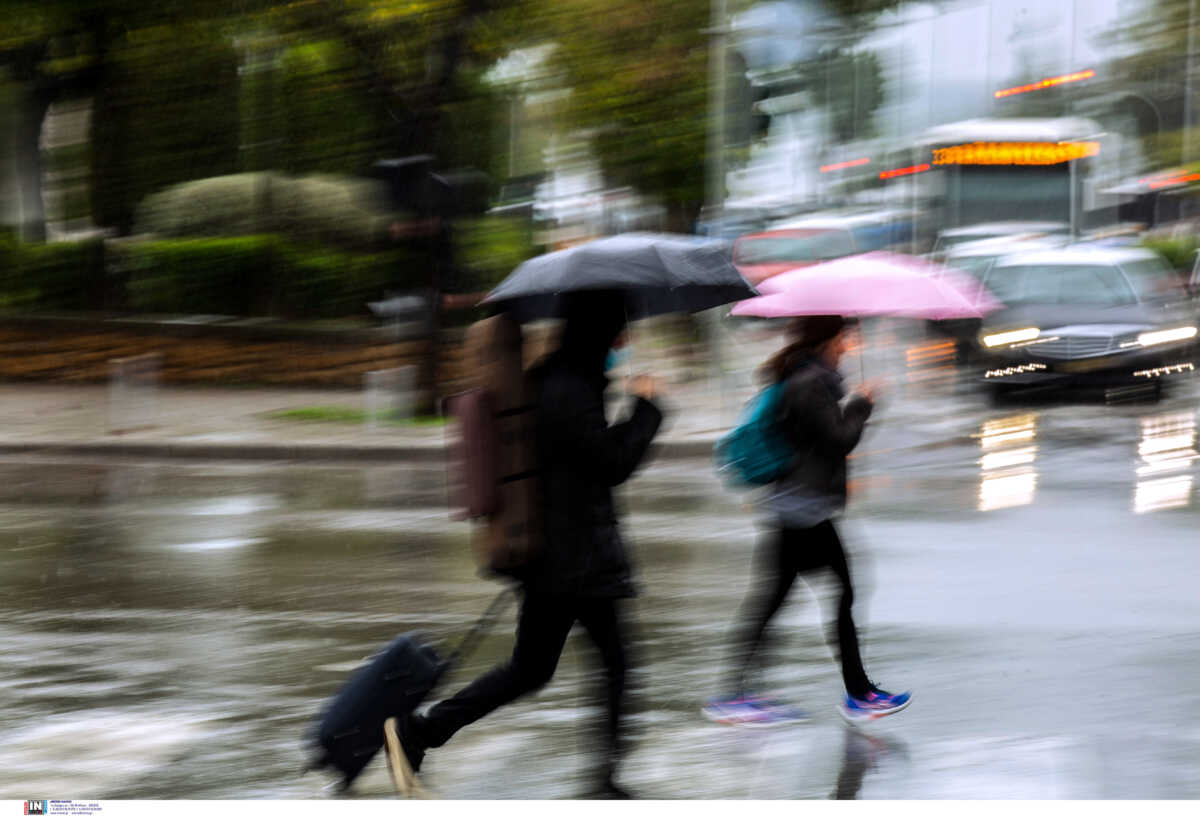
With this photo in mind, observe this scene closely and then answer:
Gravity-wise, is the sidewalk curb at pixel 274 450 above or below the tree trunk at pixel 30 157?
below

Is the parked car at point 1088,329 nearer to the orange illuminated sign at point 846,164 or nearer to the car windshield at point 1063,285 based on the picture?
the car windshield at point 1063,285

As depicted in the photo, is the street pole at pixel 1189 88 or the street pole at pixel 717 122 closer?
the street pole at pixel 717 122

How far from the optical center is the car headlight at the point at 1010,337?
60.2 feet

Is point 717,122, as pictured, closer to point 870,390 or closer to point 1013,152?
point 1013,152

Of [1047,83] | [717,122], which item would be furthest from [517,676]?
[1047,83]

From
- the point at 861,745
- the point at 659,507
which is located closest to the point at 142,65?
the point at 659,507

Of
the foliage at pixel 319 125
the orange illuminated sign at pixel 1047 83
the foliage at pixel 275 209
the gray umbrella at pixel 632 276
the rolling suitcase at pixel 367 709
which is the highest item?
the orange illuminated sign at pixel 1047 83

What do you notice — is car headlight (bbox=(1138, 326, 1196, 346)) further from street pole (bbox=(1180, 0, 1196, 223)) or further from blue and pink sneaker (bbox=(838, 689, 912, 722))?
street pole (bbox=(1180, 0, 1196, 223))

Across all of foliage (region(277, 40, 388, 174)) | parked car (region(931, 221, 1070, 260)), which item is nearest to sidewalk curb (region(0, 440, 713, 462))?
foliage (region(277, 40, 388, 174))

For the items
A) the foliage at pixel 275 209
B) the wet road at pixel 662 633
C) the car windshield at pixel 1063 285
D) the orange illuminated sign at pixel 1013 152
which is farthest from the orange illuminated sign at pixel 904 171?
the wet road at pixel 662 633

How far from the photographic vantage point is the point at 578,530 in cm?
505

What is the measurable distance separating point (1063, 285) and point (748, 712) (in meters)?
14.3

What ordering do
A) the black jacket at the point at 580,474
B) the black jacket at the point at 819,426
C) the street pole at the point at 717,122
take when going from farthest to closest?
1. the street pole at the point at 717,122
2. the black jacket at the point at 819,426
3. the black jacket at the point at 580,474

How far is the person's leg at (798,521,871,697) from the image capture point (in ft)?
20.2
